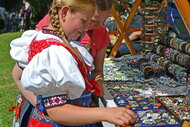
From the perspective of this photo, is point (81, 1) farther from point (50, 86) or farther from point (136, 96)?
point (136, 96)

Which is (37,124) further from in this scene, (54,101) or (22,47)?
(22,47)

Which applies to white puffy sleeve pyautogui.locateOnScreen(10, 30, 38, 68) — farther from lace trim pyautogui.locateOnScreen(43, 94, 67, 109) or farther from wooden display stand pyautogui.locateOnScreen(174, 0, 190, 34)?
wooden display stand pyautogui.locateOnScreen(174, 0, 190, 34)

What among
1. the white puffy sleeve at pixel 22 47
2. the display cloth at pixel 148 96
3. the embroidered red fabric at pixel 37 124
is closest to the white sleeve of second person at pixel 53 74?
the embroidered red fabric at pixel 37 124

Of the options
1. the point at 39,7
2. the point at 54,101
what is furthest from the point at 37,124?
the point at 39,7

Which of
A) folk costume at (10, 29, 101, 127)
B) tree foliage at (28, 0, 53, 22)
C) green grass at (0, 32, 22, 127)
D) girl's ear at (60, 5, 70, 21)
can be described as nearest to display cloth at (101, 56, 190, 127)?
folk costume at (10, 29, 101, 127)

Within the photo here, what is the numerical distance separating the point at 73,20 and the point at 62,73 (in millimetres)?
209

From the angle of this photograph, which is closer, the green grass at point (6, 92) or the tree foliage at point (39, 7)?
the green grass at point (6, 92)

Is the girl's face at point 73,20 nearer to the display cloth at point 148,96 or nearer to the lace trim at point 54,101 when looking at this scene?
the lace trim at point 54,101

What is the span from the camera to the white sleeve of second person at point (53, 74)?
38.8 inches

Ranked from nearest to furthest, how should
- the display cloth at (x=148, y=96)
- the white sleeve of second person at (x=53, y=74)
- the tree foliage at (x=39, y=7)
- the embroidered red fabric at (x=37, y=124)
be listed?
the white sleeve of second person at (x=53, y=74) < the embroidered red fabric at (x=37, y=124) < the display cloth at (x=148, y=96) < the tree foliage at (x=39, y=7)

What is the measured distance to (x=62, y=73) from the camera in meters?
0.98

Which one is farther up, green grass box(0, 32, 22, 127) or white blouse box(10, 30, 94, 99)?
white blouse box(10, 30, 94, 99)

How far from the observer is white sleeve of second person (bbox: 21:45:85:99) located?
3.23 feet

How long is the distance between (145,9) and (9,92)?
7.03ft
